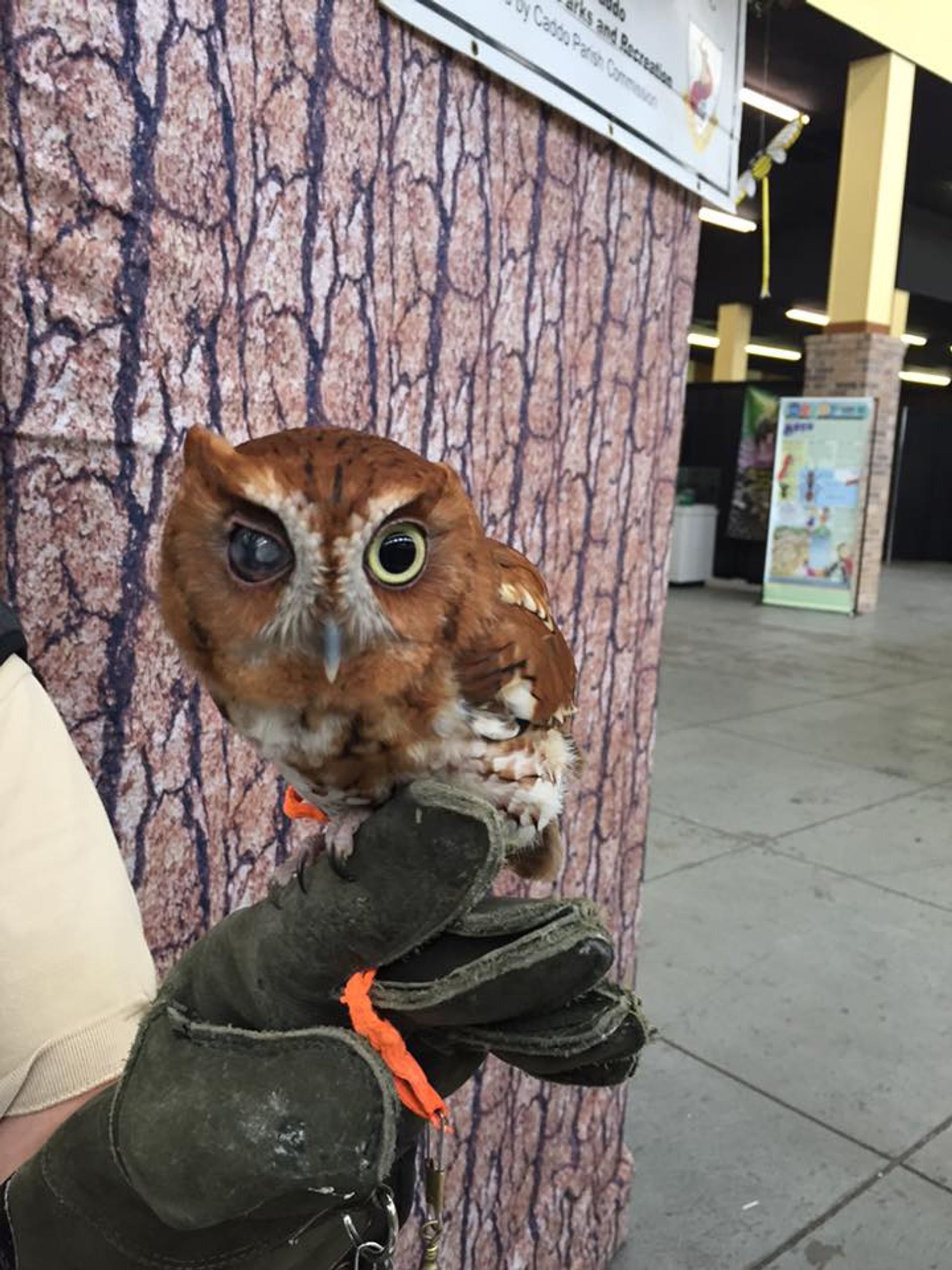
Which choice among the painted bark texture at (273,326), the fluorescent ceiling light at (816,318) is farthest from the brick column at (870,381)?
the painted bark texture at (273,326)

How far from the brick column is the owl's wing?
35.3 ft

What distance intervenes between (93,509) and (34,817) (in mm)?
367

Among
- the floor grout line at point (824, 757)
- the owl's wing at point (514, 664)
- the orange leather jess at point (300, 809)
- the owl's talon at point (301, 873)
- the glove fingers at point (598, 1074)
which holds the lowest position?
the floor grout line at point (824, 757)

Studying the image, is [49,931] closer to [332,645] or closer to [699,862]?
[332,645]

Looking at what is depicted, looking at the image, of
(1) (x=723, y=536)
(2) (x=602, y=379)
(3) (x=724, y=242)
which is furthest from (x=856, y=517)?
(2) (x=602, y=379)

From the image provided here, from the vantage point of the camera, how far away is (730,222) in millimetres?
14047

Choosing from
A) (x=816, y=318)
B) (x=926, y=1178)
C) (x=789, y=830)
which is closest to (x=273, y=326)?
(x=926, y=1178)

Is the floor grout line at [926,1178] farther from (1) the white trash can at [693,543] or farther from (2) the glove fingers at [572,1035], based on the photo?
(1) the white trash can at [693,543]

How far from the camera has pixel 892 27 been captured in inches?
379

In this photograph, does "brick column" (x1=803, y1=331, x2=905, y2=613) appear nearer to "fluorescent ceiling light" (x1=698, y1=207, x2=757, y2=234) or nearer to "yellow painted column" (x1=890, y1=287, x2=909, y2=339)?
"fluorescent ceiling light" (x1=698, y1=207, x2=757, y2=234)

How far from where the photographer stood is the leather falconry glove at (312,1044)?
2.75 feet

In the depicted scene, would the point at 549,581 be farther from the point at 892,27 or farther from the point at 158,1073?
the point at 892,27

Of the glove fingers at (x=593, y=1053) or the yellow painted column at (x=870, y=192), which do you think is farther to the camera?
the yellow painted column at (x=870, y=192)

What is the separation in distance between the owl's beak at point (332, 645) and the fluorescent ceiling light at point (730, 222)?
1367 centimetres
